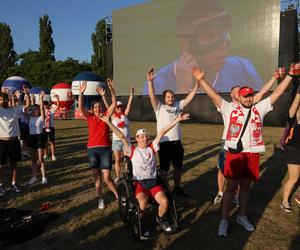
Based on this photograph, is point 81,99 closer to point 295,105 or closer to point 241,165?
point 241,165

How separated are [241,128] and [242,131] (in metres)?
0.04

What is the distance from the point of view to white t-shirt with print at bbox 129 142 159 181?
4.07 m

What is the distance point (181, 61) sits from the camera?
19.8 metres

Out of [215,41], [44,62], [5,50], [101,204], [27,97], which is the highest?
[5,50]

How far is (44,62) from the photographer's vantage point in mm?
47938

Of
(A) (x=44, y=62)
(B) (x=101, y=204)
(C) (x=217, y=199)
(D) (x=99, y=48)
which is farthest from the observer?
(A) (x=44, y=62)

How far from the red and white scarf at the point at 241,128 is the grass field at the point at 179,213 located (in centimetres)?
119

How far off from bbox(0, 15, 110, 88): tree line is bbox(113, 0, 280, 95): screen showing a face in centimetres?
2199

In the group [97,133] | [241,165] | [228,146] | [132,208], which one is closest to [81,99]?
[97,133]

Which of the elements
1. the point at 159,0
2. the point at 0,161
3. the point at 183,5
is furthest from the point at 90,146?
the point at 159,0

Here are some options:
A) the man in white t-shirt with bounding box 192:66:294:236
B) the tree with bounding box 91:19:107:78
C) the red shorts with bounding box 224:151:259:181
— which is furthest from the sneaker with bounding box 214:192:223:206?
the tree with bounding box 91:19:107:78

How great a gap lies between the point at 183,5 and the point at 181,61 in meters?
3.67

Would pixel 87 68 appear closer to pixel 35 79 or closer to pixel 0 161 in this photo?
pixel 35 79

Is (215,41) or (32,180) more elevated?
(215,41)
